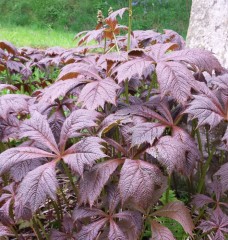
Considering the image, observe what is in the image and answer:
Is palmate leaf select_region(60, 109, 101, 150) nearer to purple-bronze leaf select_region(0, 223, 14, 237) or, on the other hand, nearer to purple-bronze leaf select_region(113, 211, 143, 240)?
purple-bronze leaf select_region(113, 211, 143, 240)

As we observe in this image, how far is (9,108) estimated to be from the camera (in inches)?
49.6

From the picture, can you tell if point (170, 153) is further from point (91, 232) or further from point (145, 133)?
point (91, 232)

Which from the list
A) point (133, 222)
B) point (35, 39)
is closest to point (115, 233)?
point (133, 222)

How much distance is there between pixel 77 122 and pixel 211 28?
1.45 meters

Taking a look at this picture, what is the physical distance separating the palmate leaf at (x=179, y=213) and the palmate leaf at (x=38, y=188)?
37 centimetres

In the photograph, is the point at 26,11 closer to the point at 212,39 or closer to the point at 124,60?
the point at 212,39

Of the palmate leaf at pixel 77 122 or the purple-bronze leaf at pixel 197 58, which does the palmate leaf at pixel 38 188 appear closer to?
the palmate leaf at pixel 77 122

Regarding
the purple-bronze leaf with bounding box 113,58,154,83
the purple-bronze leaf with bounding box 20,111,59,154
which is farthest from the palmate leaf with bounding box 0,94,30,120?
the purple-bronze leaf with bounding box 113,58,154,83

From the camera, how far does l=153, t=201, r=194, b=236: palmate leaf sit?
114 centimetres

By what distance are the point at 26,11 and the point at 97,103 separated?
9911mm

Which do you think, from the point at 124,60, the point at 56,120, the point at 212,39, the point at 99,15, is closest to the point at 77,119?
the point at 56,120

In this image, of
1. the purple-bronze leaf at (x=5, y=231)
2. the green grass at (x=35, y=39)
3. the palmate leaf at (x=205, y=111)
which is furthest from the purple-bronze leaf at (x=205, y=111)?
the green grass at (x=35, y=39)

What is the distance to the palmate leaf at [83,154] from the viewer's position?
1000 mm

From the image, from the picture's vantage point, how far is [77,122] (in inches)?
44.0
